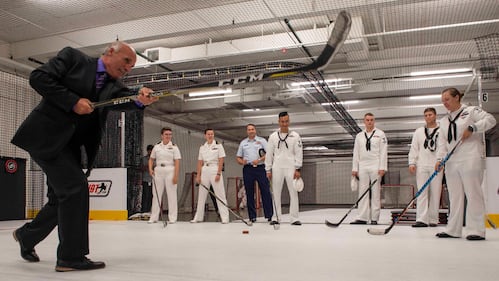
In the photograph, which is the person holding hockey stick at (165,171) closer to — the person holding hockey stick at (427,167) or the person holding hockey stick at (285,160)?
the person holding hockey stick at (285,160)

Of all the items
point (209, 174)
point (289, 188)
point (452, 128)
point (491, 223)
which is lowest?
point (491, 223)

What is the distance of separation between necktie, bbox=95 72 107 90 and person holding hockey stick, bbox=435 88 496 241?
346cm

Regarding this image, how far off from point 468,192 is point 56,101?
3.91 m

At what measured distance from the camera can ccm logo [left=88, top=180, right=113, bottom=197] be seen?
9.07 m

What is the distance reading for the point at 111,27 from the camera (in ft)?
30.4

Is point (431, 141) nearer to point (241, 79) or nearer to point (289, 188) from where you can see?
point (289, 188)

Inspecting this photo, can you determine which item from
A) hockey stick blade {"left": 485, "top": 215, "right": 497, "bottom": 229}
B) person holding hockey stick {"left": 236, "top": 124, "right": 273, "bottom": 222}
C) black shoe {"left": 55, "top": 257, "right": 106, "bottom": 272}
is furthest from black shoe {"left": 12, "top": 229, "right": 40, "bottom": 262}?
hockey stick blade {"left": 485, "top": 215, "right": 497, "bottom": 229}

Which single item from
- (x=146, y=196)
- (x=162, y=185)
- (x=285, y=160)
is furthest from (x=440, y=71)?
(x=146, y=196)

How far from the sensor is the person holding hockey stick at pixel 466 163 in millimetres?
4426

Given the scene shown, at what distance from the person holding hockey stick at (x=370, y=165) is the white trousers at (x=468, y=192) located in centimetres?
212

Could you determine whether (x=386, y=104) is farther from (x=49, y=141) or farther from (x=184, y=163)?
(x=49, y=141)

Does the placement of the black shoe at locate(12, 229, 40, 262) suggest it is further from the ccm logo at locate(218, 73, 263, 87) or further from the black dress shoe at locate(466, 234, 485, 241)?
the black dress shoe at locate(466, 234, 485, 241)

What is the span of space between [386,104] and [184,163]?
771cm

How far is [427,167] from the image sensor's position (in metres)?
6.40
